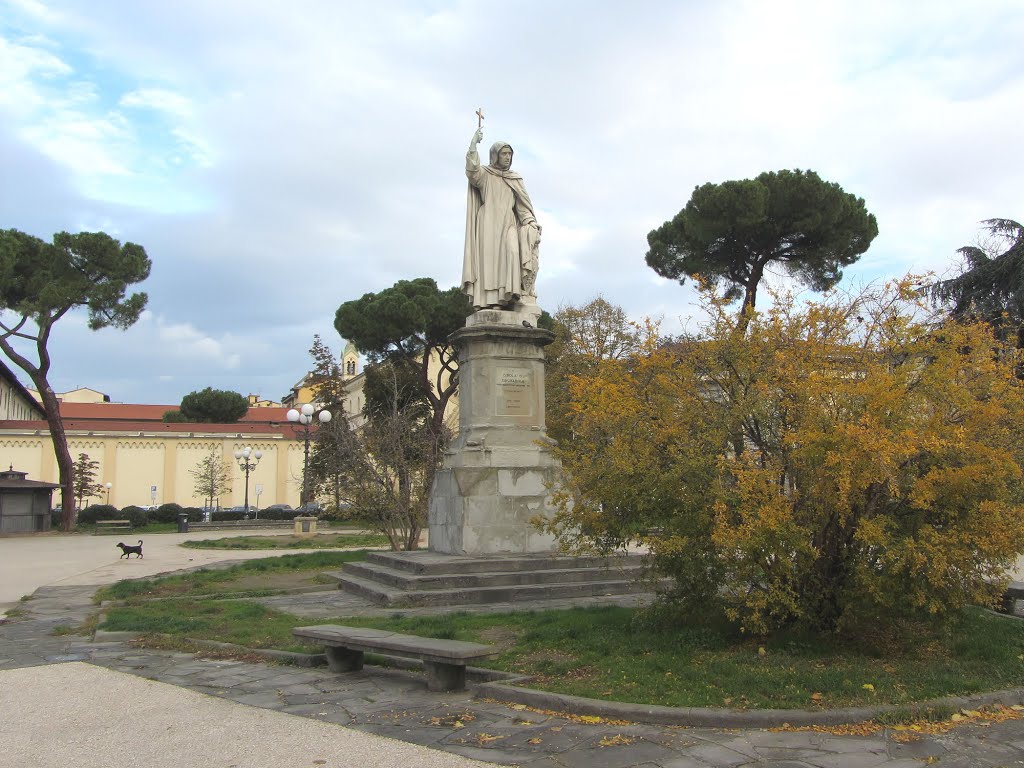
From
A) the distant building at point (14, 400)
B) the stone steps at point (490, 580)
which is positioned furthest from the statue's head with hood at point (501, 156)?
the distant building at point (14, 400)

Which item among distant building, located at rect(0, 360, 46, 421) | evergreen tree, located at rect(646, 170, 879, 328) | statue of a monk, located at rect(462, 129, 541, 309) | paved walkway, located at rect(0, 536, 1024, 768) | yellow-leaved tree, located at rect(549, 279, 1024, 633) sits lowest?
paved walkway, located at rect(0, 536, 1024, 768)

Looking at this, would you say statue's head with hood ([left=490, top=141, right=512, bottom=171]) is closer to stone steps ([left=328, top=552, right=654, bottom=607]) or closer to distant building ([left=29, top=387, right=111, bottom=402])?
stone steps ([left=328, top=552, right=654, bottom=607])

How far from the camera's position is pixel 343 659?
21.8 feet

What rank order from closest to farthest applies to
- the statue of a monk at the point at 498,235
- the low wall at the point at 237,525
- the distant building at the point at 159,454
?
the statue of a monk at the point at 498,235, the low wall at the point at 237,525, the distant building at the point at 159,454

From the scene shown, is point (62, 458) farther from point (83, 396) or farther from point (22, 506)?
point (83, 396)

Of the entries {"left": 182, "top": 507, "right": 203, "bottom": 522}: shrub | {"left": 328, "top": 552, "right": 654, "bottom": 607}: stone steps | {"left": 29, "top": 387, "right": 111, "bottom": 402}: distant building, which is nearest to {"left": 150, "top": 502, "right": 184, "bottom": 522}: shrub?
{"left": 182, "top": 507, "right": 203, "bottom": 522}: shrub

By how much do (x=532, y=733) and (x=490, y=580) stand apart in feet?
18.1

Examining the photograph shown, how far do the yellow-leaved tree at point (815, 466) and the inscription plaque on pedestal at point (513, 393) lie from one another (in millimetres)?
4968

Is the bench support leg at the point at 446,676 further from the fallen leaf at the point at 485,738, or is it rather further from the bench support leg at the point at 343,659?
the fallen leaf at the point at 485,738

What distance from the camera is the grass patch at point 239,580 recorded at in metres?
12.2

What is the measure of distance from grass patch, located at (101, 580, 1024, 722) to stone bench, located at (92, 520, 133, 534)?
24882 mm

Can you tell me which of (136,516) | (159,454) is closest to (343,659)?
(136,516)

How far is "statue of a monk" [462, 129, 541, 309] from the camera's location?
12781 mm

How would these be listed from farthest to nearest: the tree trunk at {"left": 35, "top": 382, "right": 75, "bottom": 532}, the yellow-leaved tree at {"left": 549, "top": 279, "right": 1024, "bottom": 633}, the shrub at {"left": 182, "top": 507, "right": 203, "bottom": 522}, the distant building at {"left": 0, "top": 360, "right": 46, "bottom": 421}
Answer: the distant building at {"left": 0, "top": 360, "right": 46, "bottom": 421}
the shrub at {"left": 182, "top": 507, "right": 203, "bottom": 522}
the tree trunk at {"left": 35, "top": 382, "right": 75, "bottom": 532}
the yellow-leaved tree at {"left": 549, "top": 279, "right": 1024, "bottom": 633}
